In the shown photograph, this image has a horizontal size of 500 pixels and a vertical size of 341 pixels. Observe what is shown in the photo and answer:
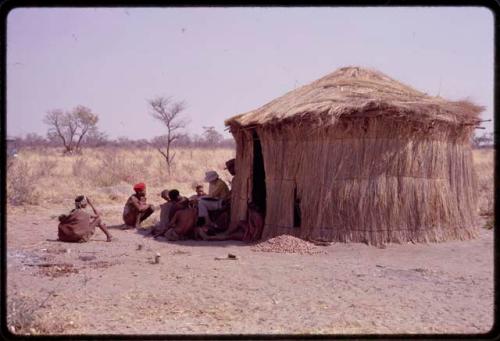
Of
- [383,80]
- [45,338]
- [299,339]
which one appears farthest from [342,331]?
[383,80]

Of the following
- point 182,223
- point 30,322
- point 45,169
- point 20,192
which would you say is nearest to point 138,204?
point 182,223

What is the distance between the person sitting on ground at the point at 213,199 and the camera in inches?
434

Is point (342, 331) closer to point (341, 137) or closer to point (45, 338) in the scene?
point (45, 338)

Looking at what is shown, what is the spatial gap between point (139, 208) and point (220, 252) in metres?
3.12

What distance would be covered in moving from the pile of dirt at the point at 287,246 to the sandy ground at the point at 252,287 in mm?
223

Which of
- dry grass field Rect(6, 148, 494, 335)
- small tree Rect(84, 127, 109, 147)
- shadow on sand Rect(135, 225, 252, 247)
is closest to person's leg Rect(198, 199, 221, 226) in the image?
shadow on sand Rect(135, 225, 252, 247)

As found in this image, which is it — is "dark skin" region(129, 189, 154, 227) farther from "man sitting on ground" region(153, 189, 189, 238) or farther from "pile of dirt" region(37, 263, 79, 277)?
"pile of dirt" region(37, 263, 79, 277)

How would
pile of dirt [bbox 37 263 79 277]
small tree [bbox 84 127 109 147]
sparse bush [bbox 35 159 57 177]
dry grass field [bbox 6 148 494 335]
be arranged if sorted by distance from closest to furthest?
dry grass field [bbox 6 148 494 335] → pile of dirt [bbox 37 263 79 277] → sparse bush [bbox 35 159 57 177] → small tree [bbox 84 127 109 147]

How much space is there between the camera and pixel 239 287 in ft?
21.9

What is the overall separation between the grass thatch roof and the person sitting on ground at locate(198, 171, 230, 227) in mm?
1233

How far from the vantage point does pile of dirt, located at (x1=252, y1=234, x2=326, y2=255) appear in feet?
29.7

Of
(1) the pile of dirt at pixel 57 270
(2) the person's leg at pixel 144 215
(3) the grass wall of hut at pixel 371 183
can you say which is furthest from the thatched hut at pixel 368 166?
(1) the pile of dirt at pixel 57 270

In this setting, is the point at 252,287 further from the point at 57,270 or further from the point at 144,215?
the point at 144,215

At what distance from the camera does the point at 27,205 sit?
14.5 m
